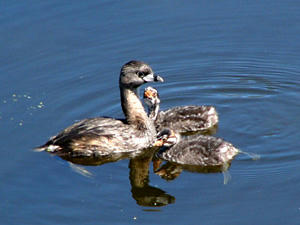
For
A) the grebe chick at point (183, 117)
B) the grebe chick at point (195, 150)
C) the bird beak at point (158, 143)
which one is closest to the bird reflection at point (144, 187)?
the bird beak at point (158, 143)

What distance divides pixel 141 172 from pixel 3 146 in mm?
2289

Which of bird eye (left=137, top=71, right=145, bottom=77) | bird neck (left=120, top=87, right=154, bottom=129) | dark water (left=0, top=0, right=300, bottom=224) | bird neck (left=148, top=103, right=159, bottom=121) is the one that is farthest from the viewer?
bird neck (left=148, top=103, right=159, bottom=121)

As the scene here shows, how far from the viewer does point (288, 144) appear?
35.8 ft

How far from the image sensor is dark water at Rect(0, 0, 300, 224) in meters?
9.72

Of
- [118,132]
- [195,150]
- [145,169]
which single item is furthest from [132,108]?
[195,150]

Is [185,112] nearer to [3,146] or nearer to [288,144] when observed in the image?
[288,144]

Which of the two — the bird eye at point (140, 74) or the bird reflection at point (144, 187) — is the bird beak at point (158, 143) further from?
the bird eye at point (140, 74)

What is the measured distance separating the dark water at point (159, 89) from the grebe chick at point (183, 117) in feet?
0.88

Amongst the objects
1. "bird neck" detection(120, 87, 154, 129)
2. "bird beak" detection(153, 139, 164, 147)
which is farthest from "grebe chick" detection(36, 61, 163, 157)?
"bird beak" detection(153, 139, 164, 147)

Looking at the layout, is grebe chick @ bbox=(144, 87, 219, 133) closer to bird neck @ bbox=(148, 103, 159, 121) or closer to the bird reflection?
bird neck @ bbox=(148, 103, 159, 121)

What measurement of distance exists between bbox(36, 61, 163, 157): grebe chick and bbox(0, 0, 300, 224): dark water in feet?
1.06

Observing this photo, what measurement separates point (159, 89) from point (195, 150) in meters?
2.57

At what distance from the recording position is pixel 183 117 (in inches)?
465

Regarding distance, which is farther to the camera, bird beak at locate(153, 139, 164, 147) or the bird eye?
the bird eye
